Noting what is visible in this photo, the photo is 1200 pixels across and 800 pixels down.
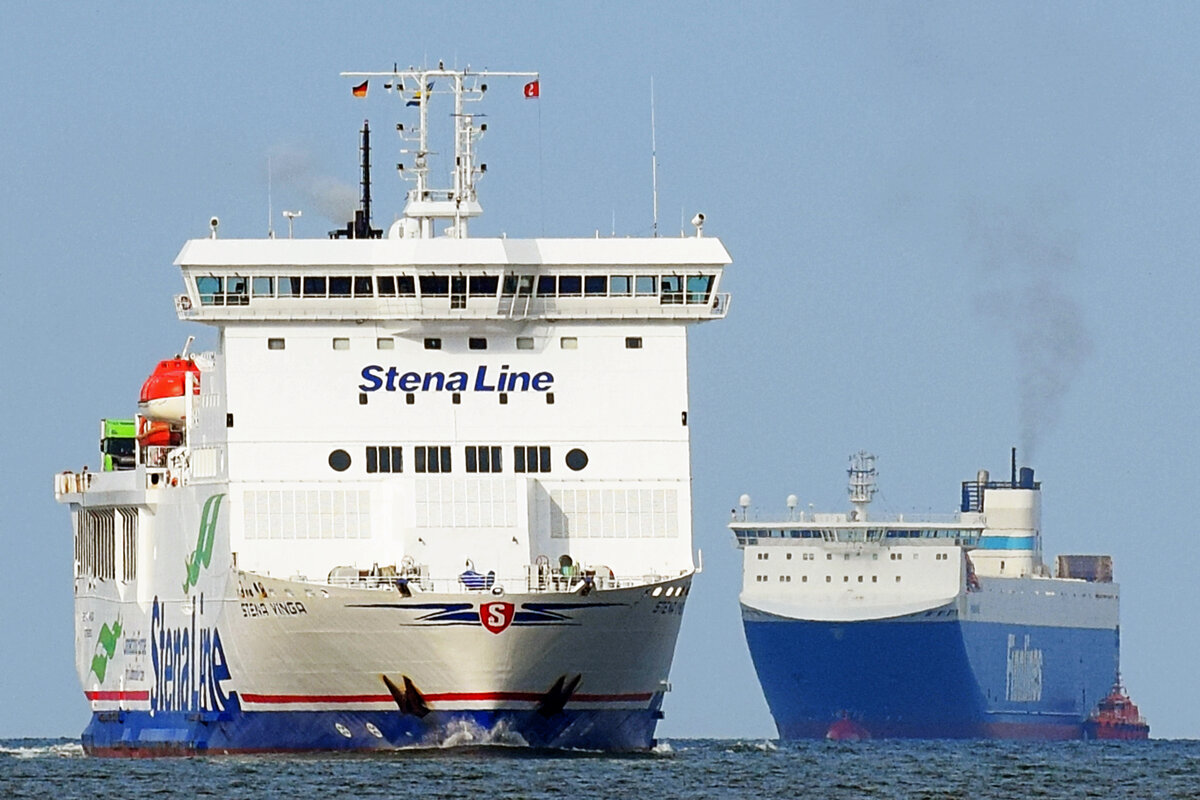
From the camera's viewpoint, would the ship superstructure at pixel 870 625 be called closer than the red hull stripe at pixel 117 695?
No

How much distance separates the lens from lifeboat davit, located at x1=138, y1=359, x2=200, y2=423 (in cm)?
6606

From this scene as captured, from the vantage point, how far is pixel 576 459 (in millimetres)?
57719

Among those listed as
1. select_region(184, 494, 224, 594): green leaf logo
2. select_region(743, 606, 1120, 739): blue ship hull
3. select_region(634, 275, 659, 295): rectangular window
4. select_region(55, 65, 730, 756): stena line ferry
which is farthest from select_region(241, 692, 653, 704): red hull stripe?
select_region(743, 606, 1120, 739): blue ship hull

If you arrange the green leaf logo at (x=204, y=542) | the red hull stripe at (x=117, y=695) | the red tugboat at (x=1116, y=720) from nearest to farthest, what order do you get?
the green leaf logo at (x=204, y=542)
the red hull stripe at (x=117, y=695)
the red tugboat at (x=1116, y=720)

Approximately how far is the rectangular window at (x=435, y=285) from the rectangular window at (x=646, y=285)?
3.19 m

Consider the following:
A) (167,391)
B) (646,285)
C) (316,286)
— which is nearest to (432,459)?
(316,286)

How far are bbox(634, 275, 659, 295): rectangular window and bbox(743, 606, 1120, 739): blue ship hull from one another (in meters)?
66.9

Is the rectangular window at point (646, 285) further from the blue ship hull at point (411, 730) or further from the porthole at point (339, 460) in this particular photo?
the blue ship hull at point (411, 730)

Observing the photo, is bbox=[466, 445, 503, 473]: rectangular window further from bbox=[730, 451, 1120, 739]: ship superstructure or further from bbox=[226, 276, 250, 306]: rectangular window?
bbox=[730, 451, 1120, 739]: ship superstructure

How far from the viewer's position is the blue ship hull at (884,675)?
410ft

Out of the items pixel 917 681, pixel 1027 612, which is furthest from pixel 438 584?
pixel 1027 612

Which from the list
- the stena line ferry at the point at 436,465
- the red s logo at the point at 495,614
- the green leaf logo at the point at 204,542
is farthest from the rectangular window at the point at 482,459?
the green leaf logo at the point at 204,542

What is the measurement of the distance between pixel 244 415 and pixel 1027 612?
8446 centimetres

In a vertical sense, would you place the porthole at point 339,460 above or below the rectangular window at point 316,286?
below
